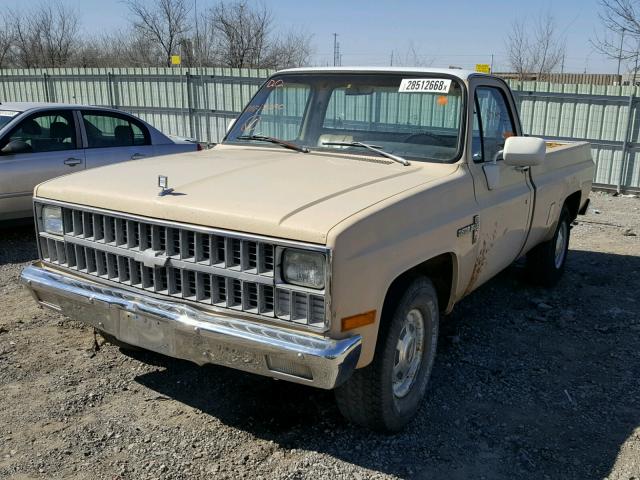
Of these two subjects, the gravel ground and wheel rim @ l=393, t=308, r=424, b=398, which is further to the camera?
wheel rim @ l=393, t=308, r=424, b=398

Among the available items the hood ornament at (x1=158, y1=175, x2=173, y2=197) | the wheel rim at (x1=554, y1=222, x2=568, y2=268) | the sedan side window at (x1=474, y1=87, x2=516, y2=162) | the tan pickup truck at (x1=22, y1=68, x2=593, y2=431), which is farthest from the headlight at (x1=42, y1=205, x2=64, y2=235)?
the wheel rim at (x1=554, y1=222, x2=568, y2=268)

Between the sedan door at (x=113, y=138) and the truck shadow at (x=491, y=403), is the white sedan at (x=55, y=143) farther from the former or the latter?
the truck shadow at (x=491, y=403)

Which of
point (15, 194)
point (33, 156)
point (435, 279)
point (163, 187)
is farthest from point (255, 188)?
point (33, 156)

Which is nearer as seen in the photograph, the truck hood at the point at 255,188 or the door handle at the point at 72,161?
the truck hood at the point at 255,188

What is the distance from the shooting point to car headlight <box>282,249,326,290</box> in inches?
106

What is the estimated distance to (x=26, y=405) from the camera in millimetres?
3633

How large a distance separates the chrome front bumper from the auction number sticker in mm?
2010

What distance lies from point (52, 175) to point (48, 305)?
4127mm

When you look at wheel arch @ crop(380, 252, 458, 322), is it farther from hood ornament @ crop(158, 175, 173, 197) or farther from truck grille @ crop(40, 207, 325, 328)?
hood ornament @ crop(158, 175, 173, 197)

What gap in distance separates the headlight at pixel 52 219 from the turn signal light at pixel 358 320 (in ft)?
5.98

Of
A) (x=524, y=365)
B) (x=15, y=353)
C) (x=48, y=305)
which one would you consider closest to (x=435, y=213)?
(x=524, y=365)

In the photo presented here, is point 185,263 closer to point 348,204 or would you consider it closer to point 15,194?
point 348,204

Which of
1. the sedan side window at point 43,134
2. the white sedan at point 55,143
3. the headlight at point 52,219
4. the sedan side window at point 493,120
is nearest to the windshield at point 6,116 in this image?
the white sedan at point 55,143

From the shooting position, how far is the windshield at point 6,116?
720cm
